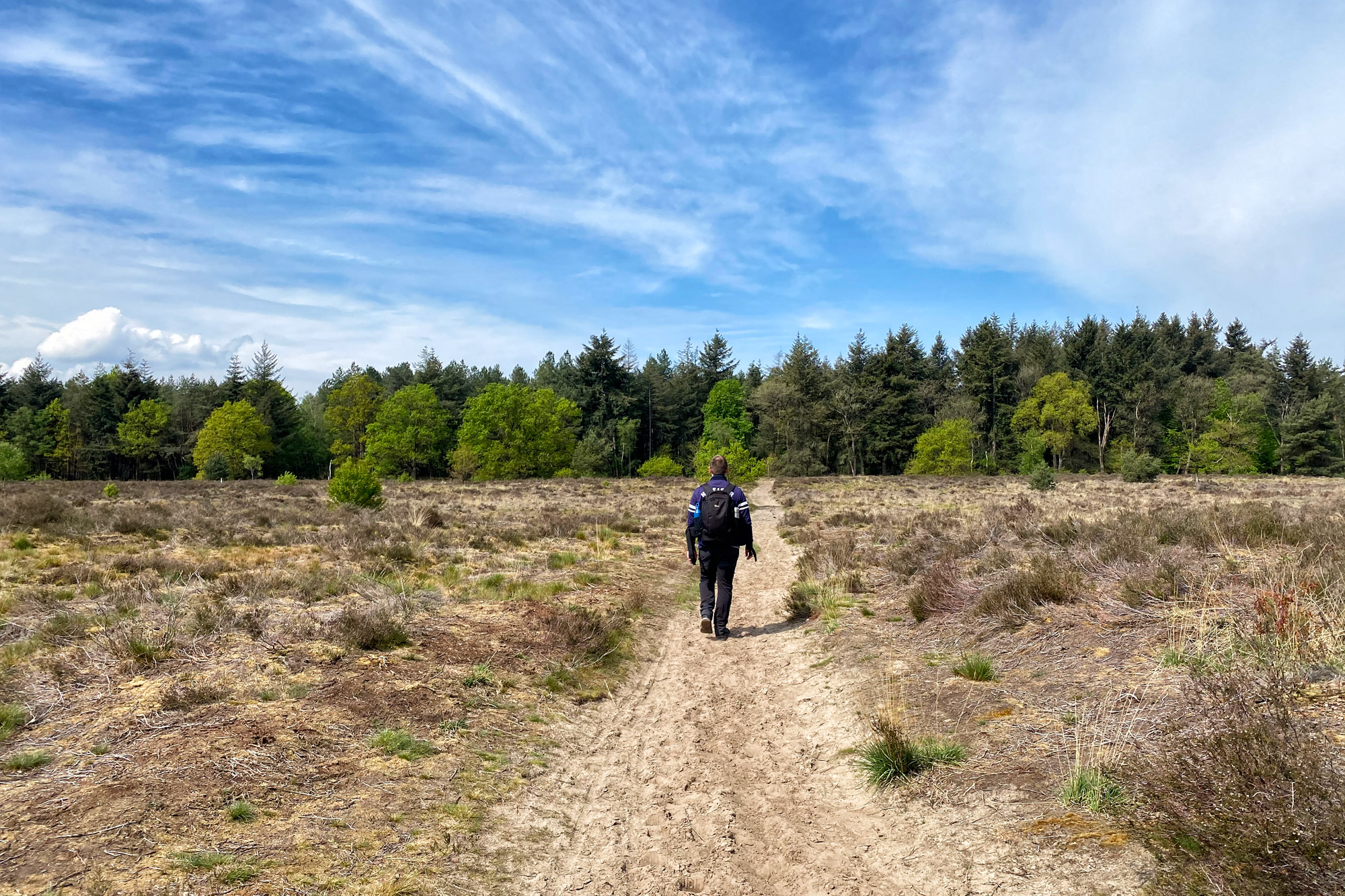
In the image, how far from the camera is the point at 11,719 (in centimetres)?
468

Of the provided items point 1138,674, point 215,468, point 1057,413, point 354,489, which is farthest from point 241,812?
point 1057,413

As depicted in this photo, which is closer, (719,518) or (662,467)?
(719,518)

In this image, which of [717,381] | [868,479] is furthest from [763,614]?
[717,381]

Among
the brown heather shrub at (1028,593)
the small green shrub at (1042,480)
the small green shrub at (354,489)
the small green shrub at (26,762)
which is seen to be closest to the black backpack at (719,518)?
the brown heather shrub at (1028,593)

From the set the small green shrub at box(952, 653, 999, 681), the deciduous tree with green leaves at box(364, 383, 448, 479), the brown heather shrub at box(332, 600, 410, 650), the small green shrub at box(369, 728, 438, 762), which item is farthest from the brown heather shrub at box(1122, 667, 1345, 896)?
the deciduous tree with green leaves at box(364, 383, 448, 479)

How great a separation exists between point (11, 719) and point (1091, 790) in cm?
720

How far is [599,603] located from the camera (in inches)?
388

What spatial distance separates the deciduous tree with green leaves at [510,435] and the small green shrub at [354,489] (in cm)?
3092

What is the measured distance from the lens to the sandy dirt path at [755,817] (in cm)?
350

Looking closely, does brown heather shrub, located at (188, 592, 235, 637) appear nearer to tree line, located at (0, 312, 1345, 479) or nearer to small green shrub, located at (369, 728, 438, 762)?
small green shrub, located at (369, 728, 438, 762)

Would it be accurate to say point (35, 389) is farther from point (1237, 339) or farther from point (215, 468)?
point (1237, 339)

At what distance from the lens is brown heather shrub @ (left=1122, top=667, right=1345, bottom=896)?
241cm

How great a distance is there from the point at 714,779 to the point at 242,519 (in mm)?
20577

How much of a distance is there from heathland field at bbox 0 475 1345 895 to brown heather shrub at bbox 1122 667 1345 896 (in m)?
0.01
